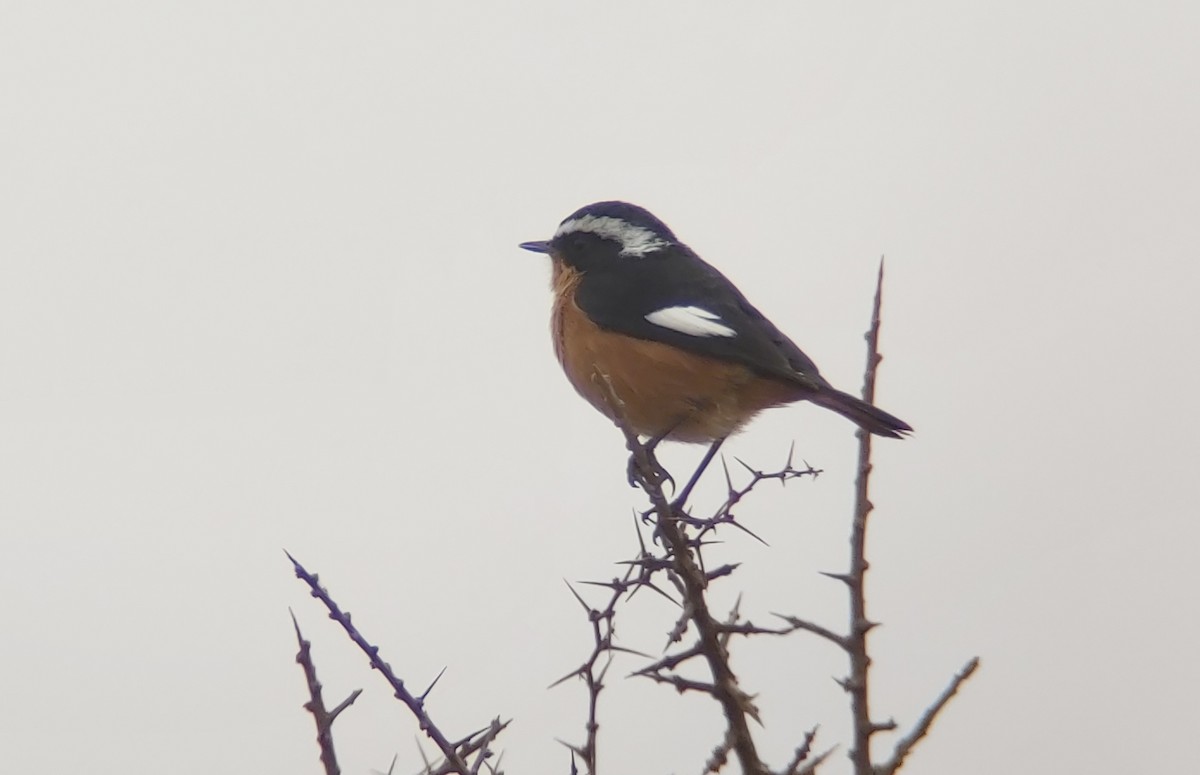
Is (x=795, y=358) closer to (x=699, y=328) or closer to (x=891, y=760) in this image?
(x=699, y=328)

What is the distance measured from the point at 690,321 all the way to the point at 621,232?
1.29 meters

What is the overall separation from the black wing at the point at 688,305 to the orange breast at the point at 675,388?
6 centimetres

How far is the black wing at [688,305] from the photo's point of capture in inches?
212

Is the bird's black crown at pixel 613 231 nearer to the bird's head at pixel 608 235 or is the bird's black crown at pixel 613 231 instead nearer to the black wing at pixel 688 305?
the bird's head at pixel 608 235

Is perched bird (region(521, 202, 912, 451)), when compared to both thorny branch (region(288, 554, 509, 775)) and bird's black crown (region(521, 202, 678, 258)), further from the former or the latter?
thorny branch (region(288, 554, 509, 775))

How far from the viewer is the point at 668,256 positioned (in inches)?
254

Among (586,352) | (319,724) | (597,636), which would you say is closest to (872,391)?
(597,636)

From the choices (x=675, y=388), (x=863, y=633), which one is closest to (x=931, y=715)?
(x=863, y=633)

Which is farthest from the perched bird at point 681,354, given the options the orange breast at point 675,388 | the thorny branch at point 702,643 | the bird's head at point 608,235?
the thorny branch at point 702,643

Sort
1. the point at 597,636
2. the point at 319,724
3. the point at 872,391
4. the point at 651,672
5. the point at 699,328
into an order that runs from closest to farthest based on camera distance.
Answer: the point at 319,724
the point at 651,672
the point at 597,636
the point at 872,391
the point at 699,328

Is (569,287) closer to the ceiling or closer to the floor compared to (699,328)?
closer to the ceiling

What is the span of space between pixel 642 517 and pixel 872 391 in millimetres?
1524

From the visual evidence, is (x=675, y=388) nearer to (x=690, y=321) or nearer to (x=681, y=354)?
(x=681, y=354)

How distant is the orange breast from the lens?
543cm
